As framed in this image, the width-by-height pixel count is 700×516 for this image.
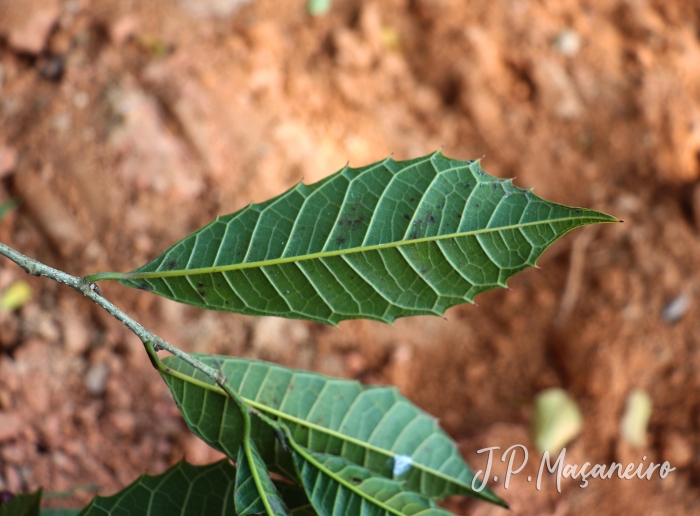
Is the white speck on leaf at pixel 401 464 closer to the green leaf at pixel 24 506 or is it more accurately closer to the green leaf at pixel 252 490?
the green leaf at pixel 252 490

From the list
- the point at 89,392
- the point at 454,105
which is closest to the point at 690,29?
the point at 454,105

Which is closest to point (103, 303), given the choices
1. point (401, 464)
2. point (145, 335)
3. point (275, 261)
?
point (145, 335)

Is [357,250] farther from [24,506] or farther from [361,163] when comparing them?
[361,163]

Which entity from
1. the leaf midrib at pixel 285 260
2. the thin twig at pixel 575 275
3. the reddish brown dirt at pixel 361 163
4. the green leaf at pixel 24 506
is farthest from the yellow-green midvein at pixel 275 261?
the thin twig at pixel 575 275

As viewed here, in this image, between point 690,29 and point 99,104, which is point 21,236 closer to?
point 99,104

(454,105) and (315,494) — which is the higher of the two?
(454,105)
